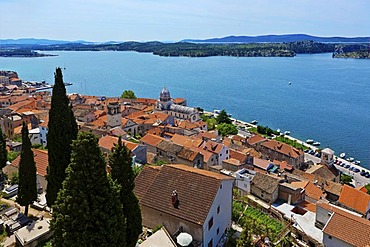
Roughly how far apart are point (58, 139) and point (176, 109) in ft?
149

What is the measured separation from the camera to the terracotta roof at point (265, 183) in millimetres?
Answer: 24812

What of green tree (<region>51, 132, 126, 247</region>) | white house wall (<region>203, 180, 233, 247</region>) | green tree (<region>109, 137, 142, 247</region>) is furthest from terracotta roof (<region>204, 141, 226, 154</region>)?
green tree (<region>51, 132, 126, 247</region>)

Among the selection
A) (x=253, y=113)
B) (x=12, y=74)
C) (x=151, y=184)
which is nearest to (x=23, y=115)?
(x=151, y=184)

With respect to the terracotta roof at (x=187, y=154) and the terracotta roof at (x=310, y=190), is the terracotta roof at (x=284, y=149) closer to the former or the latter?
the terracotta roof at (x=310, y=190)

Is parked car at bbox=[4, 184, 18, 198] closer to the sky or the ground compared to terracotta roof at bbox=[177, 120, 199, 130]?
closer to the sky

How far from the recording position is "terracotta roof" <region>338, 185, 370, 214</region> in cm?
2753

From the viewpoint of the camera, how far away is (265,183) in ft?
83.3

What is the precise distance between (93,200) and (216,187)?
7.14 metres

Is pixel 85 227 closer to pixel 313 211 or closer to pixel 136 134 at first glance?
pixel 313 211

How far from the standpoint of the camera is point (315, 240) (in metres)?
18.7

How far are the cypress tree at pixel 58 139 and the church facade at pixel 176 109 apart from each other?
42.3 meters

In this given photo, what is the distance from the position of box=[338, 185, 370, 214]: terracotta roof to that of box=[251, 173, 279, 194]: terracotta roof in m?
7.96

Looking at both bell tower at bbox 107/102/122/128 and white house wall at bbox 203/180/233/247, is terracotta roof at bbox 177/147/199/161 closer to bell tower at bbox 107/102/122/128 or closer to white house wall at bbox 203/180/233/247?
bell tower at bbox 107/102/122/128

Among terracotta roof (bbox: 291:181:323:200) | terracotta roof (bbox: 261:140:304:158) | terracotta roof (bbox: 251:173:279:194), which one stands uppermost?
terracotta roof (bbox: 251:173:279:194)
